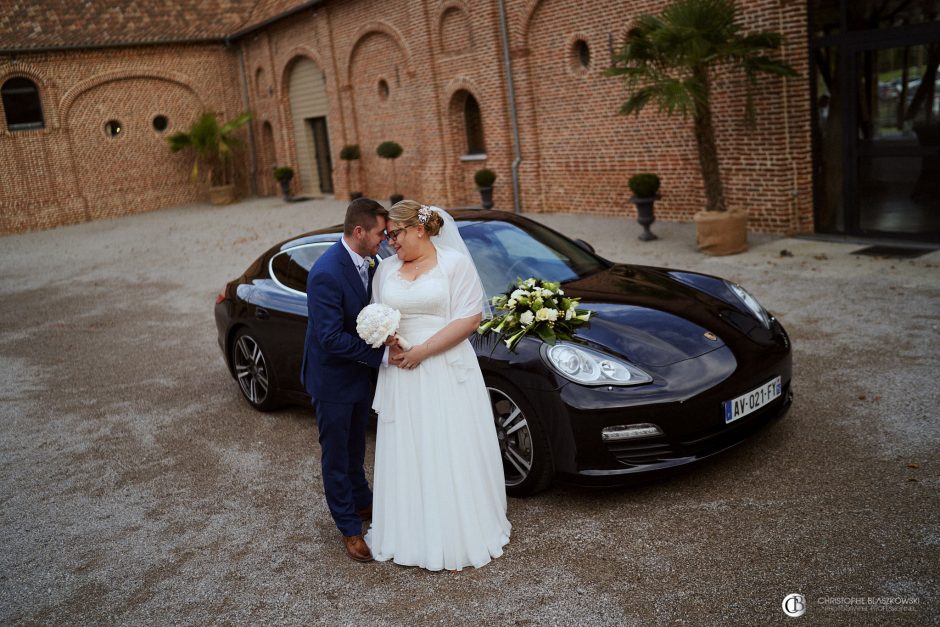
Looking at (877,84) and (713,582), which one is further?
(877,84)

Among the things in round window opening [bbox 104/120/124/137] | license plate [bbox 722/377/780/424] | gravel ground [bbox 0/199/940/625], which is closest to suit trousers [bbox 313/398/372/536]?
gravel ground [bbox 0/199/940/625]

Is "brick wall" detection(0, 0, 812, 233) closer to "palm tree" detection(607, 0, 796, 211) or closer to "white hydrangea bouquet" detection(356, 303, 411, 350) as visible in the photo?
"palm tree" detection(607, 0, 796, 211)

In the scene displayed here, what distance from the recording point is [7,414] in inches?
318

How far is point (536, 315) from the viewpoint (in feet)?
16.4

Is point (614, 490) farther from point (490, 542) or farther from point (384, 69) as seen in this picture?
point (384, 69)

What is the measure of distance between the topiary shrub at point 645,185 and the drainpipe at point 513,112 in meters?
5.65

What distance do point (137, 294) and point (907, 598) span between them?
521 inches

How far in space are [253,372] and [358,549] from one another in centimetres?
301

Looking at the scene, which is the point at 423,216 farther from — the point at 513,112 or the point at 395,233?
the point at 513,112

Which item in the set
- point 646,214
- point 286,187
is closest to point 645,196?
point 646,214

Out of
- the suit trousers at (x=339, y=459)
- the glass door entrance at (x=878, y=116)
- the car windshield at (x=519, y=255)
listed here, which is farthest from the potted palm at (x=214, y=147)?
the suit trousers at (x=339, y=459)

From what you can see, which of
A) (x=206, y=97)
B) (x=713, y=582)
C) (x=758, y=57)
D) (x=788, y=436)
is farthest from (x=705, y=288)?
(x=206, y=97)

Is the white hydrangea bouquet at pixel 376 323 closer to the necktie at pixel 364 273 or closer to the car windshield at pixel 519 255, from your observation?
the necktie at pixel 364 273

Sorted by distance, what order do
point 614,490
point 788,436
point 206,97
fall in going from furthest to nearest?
point 206,97
point 788,436
point 614,490
